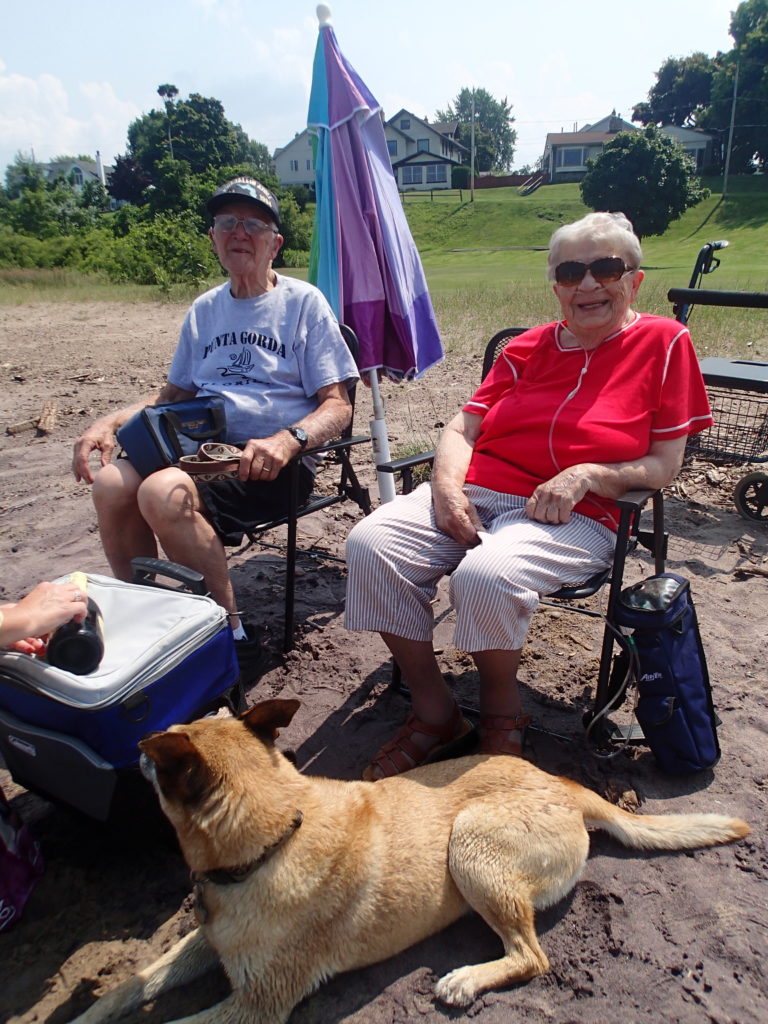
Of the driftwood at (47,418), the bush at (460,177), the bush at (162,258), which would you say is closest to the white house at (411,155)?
the bush at (460,177)

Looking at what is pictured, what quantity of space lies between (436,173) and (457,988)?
8644 cm

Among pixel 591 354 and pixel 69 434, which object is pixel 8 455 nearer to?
pixel 69 434

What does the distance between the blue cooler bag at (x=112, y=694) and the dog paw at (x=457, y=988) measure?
1.08 meters

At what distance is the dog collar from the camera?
5.69 feet

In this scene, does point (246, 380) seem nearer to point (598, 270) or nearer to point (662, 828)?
point (598, 270)

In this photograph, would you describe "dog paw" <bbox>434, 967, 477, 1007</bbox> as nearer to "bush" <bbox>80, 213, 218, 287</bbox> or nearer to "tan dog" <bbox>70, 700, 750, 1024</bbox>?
"tan dog" <bbox>70, 700, 750, 1024</bbox>

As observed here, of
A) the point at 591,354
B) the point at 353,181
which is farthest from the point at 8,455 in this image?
the point at 591,354

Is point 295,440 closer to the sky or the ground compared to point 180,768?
closer to the sky

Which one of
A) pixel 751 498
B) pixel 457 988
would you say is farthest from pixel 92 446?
pixel 751 498

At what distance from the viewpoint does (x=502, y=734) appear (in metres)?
2.55

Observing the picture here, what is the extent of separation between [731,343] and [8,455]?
8.76m

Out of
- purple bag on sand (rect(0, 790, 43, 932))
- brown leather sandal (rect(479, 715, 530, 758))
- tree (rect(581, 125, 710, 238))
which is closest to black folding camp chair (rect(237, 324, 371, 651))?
brown leather sandal (rect(479, 715, 530, 758))

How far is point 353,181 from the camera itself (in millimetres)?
3875

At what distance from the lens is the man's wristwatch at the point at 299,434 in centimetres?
318
